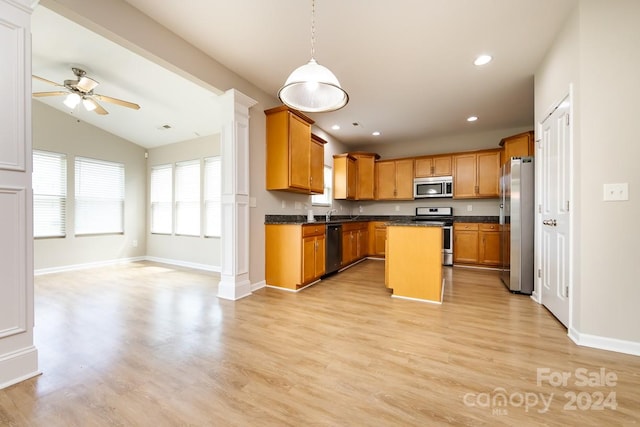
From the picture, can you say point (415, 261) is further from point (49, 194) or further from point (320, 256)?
point (49, 194)

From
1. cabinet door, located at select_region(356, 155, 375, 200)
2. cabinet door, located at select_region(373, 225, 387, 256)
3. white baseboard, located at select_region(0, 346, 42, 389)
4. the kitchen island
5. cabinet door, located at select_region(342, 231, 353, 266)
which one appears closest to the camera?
white baseboard, located at select_region(0, 346, 42, 389)

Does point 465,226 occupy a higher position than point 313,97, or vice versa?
point 313,97

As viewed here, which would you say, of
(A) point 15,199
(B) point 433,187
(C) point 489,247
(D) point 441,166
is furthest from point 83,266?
(C) point 489,247

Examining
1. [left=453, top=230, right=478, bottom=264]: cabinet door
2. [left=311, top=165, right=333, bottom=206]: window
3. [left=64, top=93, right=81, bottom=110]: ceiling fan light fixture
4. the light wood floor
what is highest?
[left=64, top=93, right=81, bottom=110]: ceiling fan light fixture

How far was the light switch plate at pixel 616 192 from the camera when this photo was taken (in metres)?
2.06

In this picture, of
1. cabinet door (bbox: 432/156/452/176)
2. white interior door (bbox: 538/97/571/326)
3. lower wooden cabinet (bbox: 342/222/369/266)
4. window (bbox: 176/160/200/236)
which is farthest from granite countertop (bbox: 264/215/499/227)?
window (bbox: 176/160/200/236)

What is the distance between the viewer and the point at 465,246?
18.3 ft

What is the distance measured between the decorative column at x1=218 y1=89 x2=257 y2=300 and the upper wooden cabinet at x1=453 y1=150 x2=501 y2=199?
4515 millimetres

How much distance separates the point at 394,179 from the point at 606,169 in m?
4.36

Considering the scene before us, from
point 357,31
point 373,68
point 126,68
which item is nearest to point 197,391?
point 357,31

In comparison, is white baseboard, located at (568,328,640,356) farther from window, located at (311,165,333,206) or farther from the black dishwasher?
window, located at (311,165,333,206)

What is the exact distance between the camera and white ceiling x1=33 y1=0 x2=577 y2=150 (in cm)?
235

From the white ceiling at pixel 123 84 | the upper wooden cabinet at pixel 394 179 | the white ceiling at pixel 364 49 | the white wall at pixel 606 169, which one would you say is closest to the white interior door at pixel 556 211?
the white wall at pixel 606 169

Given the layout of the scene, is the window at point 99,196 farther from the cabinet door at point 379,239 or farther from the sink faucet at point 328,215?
the cabinet door at point 379,239
